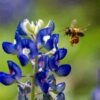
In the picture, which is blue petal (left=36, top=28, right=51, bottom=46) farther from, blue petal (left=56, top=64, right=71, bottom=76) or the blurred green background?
the blurred green background

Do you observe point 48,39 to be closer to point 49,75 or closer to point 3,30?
point 49,75

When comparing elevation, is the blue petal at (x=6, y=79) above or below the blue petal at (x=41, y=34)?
below

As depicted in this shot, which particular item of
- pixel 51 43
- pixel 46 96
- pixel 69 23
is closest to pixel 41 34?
pixel 51 43

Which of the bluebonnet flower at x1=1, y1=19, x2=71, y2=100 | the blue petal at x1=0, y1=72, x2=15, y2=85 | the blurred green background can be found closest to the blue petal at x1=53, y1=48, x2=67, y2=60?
the bluebonnet flower at x1=1, y1=19, x2=71, y2=100

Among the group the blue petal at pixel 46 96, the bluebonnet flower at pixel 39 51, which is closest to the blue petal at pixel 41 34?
the bluebonnet flower at pixel 39 51

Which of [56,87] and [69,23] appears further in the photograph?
[69,23]

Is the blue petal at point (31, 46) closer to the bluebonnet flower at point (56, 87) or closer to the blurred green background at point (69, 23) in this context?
the bluebonnet flower at point (56, 87)

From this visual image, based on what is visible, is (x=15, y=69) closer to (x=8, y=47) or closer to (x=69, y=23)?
(x=8, y=47)
